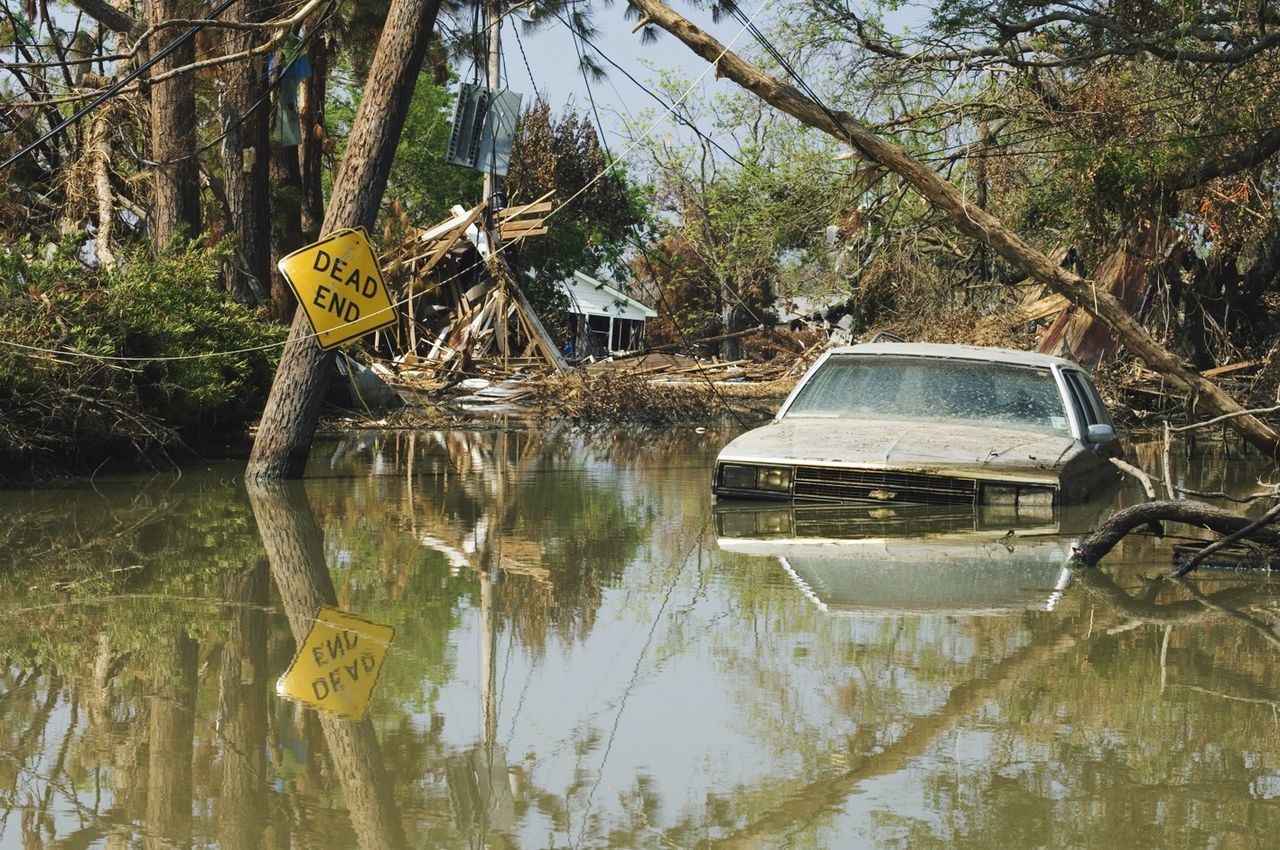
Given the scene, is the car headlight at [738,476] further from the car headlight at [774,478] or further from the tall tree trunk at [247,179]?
the tall tree trunk at [247,179]

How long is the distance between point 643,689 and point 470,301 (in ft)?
77.7

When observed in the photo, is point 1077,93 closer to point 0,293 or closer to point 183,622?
point 0,293

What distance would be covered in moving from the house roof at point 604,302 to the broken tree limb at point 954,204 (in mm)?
45691

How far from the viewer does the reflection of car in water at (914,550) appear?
800cm

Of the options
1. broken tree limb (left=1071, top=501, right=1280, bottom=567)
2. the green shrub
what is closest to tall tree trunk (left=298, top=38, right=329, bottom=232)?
the green shrub

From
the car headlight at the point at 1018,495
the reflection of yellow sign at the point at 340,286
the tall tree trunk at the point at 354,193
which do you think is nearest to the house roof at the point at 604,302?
the tall tree trunk at the point at 354,193

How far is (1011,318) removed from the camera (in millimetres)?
26094

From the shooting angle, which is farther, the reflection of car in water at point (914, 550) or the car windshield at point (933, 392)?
the car windshield at point (933, 392)

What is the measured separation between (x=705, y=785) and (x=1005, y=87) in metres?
15.0

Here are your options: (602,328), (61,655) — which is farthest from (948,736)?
(602,328)

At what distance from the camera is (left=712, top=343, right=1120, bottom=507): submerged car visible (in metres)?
11.0

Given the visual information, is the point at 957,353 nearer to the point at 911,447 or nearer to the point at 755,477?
the point at 911,447

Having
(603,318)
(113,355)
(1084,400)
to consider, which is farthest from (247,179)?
(603,318)

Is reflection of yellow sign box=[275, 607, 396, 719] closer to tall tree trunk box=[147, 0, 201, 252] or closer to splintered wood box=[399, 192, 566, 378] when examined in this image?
tall tree trunk box=[147, 0, 201, 252]
